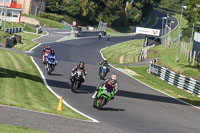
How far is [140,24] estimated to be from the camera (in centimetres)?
14712

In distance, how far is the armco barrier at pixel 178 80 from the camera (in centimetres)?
3553

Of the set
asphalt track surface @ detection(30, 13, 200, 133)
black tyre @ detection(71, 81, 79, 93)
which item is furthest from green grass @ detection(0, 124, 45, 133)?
black tyre @ detection(71, 81, 79, 93)

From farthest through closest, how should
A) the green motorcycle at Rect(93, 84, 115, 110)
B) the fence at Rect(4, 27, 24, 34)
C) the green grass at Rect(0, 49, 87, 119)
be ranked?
1. the fence at Rect(4, 27, 24, 34)
2. the green motorcycle at Rect(93, 84, 115, 110)
3. the green grass at Rect(0, 49, 87, 119)

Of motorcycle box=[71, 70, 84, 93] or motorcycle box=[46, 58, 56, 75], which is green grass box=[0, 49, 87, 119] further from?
motorcycle box=[71, 70, 84, 93]

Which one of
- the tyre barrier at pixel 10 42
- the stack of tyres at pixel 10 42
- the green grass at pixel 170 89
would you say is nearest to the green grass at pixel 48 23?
the stack of tyres at pixel 10 42

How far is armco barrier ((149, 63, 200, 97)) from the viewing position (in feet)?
117

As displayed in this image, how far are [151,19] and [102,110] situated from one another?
14091 centimetres

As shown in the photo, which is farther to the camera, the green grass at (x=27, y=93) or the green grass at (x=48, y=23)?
the green grass at (x=48, y=23)

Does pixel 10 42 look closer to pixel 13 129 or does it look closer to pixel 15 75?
pixel 15 75

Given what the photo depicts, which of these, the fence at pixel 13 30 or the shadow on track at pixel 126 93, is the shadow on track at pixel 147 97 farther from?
the fence at pixel 13 30

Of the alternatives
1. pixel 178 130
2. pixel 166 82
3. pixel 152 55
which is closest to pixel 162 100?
pixel 178 130

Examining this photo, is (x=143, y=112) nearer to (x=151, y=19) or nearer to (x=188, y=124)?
(x=188, y=124)

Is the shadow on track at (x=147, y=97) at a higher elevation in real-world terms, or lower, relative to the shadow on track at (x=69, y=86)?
lower

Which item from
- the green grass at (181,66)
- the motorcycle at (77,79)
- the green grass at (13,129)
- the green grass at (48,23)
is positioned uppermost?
the green grass at (13,129)
